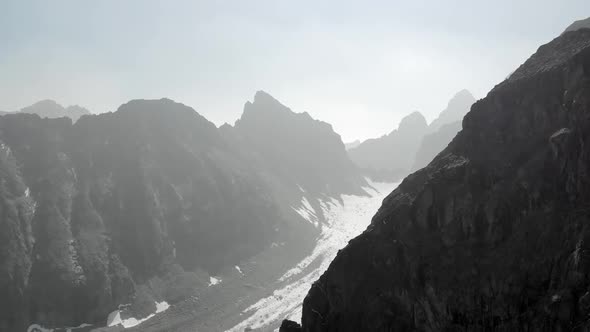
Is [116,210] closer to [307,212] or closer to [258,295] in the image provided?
[258,295]

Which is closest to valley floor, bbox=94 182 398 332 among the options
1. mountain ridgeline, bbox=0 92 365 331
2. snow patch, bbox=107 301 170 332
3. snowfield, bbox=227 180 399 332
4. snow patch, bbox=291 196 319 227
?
snowfield, bbox=227 180 399 332

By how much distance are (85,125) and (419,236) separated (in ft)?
374

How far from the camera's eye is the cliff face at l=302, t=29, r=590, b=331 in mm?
31531

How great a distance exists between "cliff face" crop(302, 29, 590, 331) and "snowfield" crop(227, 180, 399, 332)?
36625 millimetres

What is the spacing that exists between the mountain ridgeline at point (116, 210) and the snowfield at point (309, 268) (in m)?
9.79

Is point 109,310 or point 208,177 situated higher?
point 208,177

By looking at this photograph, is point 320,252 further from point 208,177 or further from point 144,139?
point 144,139

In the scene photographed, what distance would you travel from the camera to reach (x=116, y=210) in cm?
10512

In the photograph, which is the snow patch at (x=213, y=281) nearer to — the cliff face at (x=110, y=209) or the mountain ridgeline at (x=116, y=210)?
the mountain ridgeline at (x=116, y=210)

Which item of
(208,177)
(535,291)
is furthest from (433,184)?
(208,177)

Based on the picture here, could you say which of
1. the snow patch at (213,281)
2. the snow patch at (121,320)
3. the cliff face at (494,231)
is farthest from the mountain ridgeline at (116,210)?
the cliff face at (494,231)

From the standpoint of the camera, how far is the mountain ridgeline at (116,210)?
80.8m

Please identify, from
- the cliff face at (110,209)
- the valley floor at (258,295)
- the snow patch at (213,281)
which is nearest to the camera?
the valley floor at (258,295)

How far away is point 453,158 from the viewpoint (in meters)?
45.2
